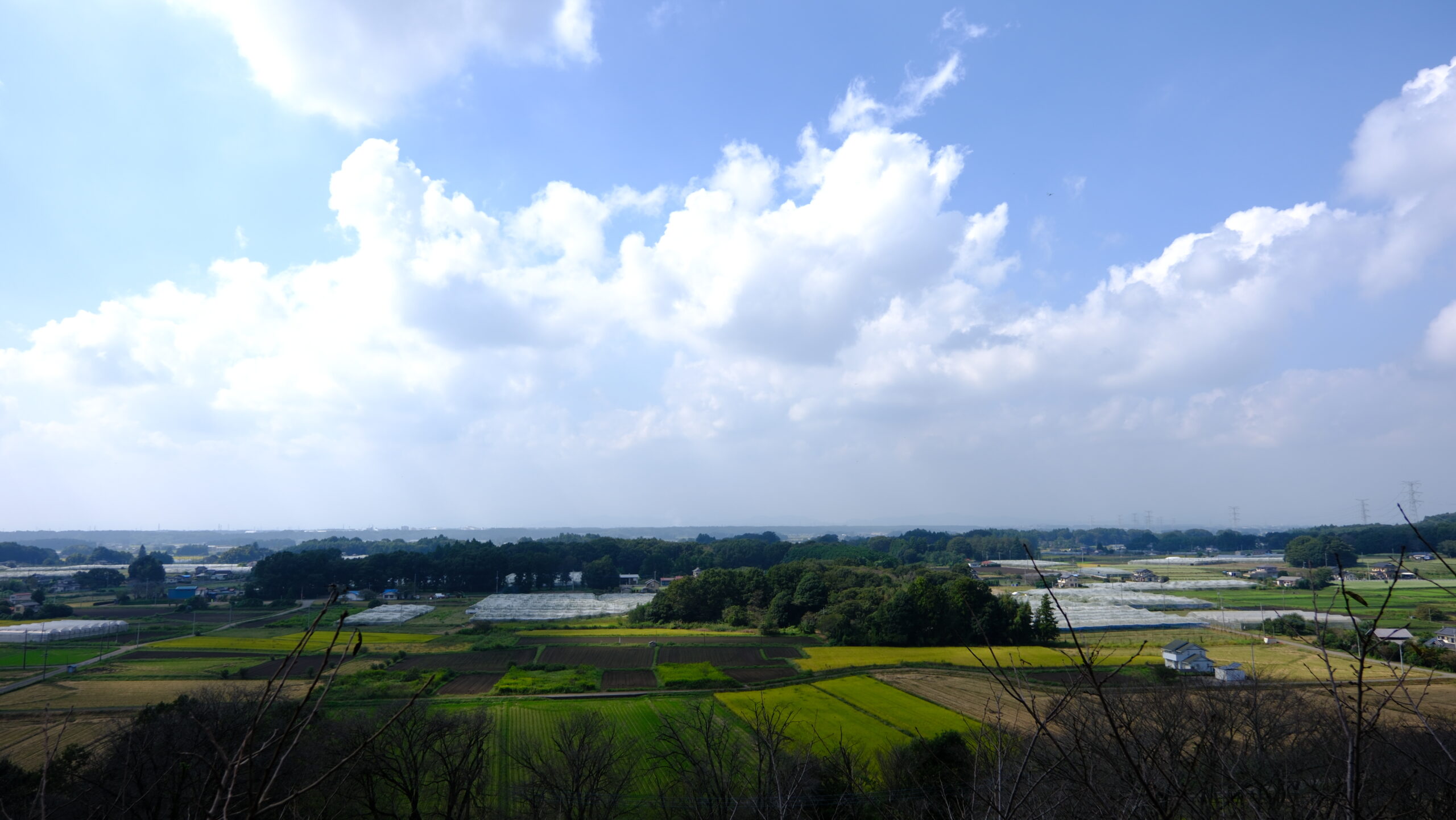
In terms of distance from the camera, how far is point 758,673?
33.2 meters

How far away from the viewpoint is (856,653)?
1503 inches

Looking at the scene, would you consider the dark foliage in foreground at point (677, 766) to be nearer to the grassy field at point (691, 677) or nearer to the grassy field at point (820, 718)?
the grassy field at point (820, 718)

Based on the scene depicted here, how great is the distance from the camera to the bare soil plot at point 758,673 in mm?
31891

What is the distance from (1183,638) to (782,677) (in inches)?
867

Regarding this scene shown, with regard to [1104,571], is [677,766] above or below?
above

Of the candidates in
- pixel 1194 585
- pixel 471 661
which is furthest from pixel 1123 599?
pixel 471 661

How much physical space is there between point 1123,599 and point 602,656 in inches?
1652

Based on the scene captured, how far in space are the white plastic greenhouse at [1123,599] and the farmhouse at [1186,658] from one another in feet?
56.3

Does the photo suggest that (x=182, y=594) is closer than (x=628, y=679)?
No

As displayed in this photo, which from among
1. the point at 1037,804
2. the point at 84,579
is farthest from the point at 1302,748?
the point at 84,579

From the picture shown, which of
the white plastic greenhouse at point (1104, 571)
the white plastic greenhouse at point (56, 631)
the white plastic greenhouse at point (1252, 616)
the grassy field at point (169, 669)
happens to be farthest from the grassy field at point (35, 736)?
the white plastic greenhouse at point (1104, 571)

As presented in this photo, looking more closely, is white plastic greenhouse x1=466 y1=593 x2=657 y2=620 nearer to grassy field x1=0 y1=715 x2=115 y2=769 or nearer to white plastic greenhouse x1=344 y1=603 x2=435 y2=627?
white plastic greenhouse x1=344 y1=603 x2=435 y2=627

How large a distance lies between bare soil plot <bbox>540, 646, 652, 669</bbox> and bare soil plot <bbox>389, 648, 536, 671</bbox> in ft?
3.91

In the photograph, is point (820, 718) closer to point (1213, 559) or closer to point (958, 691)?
point (958, 691)
